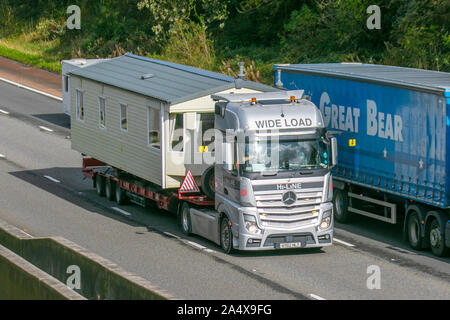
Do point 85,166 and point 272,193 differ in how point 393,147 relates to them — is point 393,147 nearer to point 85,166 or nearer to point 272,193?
→ point 272,193

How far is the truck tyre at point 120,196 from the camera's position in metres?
25.2

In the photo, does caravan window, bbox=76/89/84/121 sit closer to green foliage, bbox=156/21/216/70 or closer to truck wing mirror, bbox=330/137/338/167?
truck wing mirror, bbox=330/137/338/167

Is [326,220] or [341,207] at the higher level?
[326,220]

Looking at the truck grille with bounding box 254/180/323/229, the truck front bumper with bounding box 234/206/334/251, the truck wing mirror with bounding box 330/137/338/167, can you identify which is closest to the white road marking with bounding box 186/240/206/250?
the truck front bumper with bounding box 234/206/334/251

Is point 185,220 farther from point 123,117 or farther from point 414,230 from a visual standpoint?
point 414,230

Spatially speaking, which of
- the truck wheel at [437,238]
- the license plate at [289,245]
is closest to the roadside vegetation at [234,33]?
the truck wheel at [437,238]

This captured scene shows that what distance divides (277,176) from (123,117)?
6.55m

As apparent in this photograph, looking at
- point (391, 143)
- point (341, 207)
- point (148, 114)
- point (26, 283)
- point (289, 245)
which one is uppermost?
point (148, 114)

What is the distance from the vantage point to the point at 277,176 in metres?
18.8

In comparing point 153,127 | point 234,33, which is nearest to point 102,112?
point 153,127

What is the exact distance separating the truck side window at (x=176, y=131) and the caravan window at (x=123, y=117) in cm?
271

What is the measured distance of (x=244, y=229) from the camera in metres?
18.8

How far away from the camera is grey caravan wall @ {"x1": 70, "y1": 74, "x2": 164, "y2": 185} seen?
2252 cm

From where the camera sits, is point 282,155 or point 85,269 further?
point 282,155
